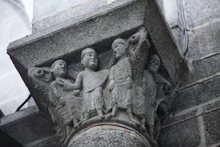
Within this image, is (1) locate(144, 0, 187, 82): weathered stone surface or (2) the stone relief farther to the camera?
(1) locate(144, 0, 187, 82): weathered stone surface

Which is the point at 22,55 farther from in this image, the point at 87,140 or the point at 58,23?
the point at 87,140

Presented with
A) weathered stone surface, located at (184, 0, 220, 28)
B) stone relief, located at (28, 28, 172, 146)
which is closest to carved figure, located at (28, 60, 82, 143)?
stone relief, located at (28, 28, 172, 146)

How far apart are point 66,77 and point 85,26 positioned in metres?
0.27

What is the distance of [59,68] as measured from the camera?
146 inches

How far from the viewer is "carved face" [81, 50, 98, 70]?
3648 mm

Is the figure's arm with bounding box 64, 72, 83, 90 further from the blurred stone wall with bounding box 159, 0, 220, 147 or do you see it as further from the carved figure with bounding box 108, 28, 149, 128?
the blurred stone wall with bounding box 159, 0, 220, 147

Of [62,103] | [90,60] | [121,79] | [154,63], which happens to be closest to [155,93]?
[154,63]

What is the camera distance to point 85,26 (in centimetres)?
369

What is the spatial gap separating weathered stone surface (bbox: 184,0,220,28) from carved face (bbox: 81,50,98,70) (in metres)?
0.79

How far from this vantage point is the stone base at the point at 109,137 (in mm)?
3311

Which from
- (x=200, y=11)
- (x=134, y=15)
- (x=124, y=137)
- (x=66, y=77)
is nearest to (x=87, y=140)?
(x=124, y=137)

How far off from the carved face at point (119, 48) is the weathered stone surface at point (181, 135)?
1.59ft

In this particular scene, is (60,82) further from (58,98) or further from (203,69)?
(203,69)

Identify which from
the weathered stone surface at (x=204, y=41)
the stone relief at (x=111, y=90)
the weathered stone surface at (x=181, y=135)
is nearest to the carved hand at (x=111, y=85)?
the stone relief at (x=111, y=90)
